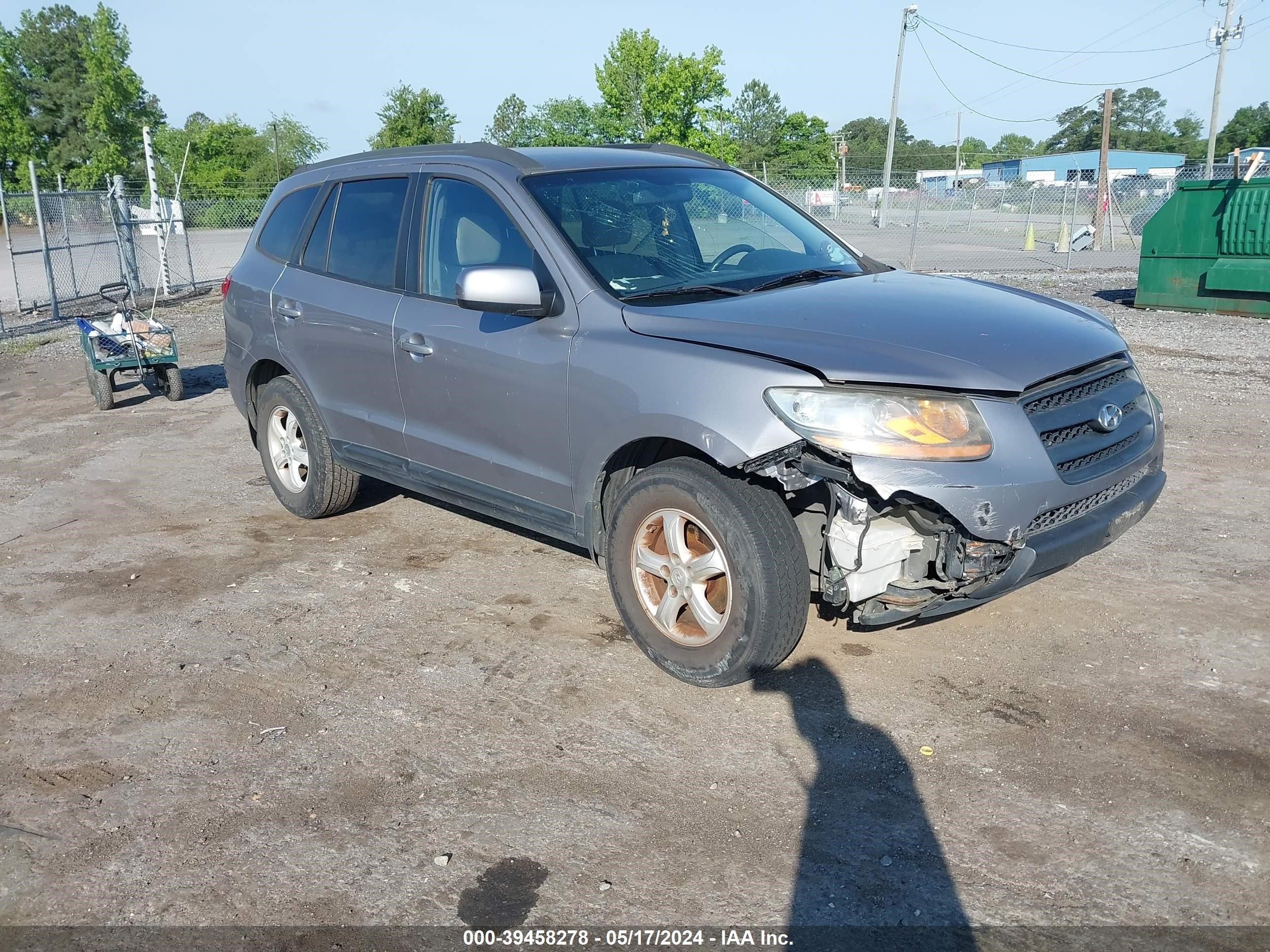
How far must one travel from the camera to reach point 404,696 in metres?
4.08

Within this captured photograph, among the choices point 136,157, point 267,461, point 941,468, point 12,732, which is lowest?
point 12,732

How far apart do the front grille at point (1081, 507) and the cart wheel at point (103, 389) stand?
29.1ft

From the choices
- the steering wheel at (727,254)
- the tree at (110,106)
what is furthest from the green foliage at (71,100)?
the steering wheel at (727,254)

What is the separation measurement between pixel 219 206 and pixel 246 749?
3407cm

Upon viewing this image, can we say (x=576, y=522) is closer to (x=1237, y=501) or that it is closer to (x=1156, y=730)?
(x=1156, y=730)

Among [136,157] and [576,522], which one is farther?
[136,157]

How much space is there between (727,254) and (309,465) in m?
2.67

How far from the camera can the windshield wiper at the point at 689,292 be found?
13.8ft

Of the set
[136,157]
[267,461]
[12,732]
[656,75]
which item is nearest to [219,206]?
[656,75]

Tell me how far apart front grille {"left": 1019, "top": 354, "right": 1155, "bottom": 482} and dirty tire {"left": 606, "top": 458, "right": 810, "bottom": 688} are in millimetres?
898

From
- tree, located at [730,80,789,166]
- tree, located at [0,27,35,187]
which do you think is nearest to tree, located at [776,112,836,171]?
tree, located at [730,80,789,166]

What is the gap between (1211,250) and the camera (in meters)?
13.6

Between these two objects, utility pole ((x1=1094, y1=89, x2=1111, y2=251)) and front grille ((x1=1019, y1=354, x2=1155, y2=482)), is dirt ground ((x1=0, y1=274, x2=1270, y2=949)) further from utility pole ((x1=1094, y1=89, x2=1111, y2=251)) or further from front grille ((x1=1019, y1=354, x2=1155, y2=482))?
utility pole ((x1=1094, y1=89, x2=1111, y2=251))

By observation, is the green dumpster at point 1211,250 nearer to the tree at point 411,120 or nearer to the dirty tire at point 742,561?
the dirty tire at point 742,561
